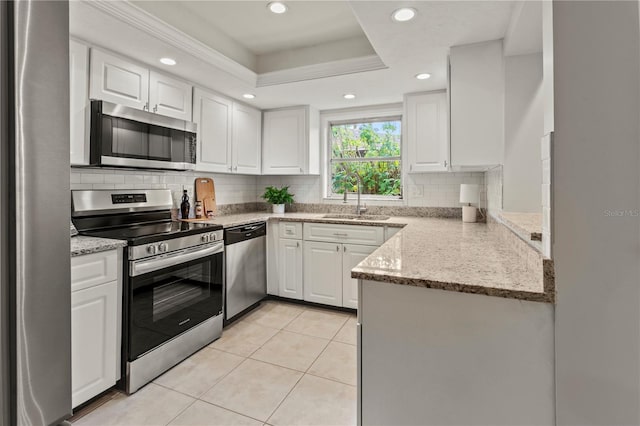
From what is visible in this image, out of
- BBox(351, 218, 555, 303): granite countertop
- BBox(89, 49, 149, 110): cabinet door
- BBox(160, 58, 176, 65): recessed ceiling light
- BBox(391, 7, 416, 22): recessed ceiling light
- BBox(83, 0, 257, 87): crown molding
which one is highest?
BBox(83, 0, 257, 87): crown molding

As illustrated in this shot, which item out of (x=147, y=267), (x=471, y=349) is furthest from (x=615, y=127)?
(x=147, y=267)

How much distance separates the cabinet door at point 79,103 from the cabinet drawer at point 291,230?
5.91 ft

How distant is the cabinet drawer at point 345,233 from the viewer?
309 centimetres

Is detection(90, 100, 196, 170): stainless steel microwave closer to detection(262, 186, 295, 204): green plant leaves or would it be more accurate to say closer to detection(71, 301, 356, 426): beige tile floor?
detection(262, 186, 295, 204): green plant leaves

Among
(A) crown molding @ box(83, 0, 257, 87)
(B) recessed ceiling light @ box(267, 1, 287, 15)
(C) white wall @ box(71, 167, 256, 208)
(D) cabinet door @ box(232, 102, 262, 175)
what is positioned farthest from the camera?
(D) cabinet door @ box(232, 102, 262, 175)

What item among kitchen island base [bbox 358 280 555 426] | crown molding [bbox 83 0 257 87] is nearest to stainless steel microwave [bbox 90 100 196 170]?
crown molding [bbox 83 0 257 87]

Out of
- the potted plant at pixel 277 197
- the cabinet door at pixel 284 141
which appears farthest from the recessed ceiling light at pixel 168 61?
the potted plant at pixel 277 197

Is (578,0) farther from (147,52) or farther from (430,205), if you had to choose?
(430,205)

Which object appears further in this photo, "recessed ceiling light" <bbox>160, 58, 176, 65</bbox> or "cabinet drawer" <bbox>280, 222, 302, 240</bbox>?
"cabinet drawer" <bbox>280, 222, 302, 240</bbox>

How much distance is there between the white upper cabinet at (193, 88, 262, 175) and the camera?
10.1 ft

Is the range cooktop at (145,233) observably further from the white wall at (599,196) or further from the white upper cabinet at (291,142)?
the white wall at (599,196)

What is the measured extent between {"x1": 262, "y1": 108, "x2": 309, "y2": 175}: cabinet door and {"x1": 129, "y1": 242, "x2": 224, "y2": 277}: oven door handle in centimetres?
148

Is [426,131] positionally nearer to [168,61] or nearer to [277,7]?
[277,7]

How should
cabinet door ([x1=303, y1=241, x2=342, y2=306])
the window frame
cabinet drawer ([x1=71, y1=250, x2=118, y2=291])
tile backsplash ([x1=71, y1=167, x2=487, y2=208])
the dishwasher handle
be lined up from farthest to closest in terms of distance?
the window frame < cabinet door ([x1=303, y1=241, x2=342, y2=306]) < the dishwasher handle < tile backsplash ([x1=71, y1=167, x2=487, y2=208]) < cabinet drawer ([x1=71, y1=250, x2=118, y2=291])
